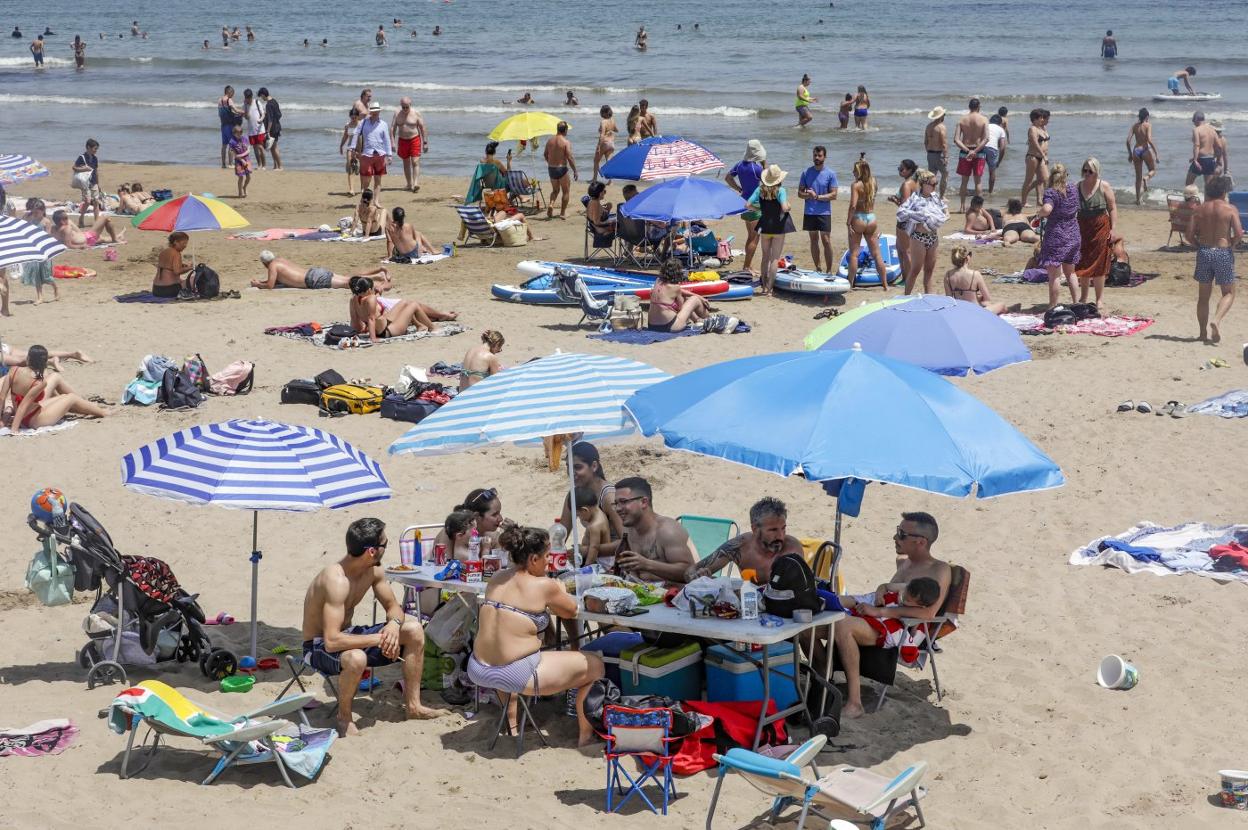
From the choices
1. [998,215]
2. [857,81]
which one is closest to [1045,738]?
[998,215]

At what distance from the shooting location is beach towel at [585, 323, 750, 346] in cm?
1386

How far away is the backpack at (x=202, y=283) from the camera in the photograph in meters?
15.7

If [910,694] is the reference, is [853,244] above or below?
above

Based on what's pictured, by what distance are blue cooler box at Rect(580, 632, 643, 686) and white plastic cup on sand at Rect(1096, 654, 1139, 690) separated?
7.42 ft

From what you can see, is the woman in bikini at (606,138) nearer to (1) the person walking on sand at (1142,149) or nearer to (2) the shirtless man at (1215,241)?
(1) the person walking on sand at (1142,149)

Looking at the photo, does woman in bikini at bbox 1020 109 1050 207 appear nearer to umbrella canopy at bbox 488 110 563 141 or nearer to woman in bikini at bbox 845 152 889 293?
woman in bikini at bbox 845 152 889 293

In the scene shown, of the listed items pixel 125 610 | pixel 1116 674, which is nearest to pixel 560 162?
pixel 125 610

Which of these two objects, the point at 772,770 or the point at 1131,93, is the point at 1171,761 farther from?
the point at 1131,93

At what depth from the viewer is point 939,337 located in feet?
26.4

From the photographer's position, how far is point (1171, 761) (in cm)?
640

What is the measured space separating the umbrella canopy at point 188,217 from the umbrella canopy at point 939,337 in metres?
8.79

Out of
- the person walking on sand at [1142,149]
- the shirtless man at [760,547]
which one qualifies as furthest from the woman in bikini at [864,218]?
the shirtless man at [760,547]

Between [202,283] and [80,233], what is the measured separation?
3984 mm

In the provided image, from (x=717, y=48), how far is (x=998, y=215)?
3534 cm
